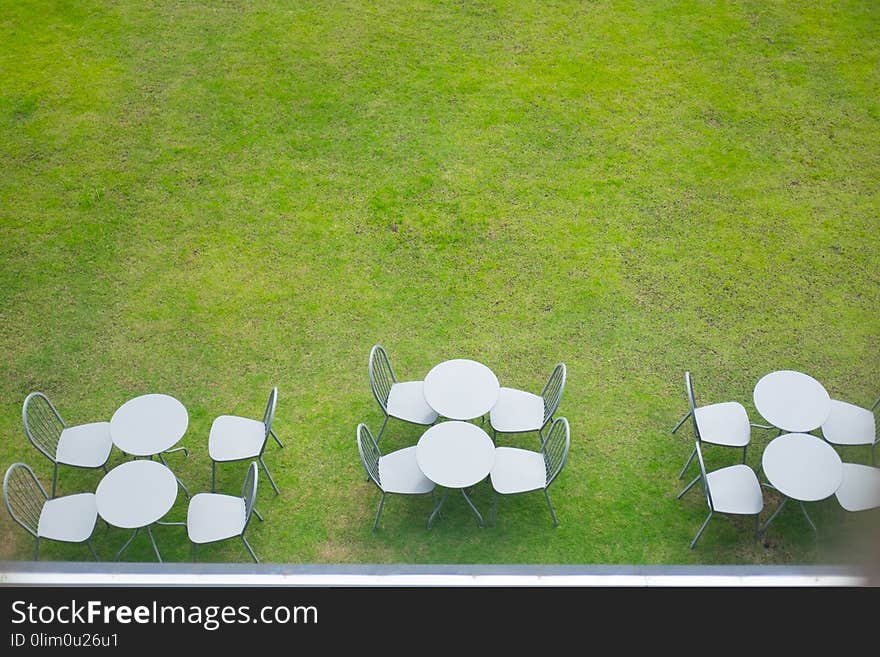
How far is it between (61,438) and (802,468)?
584 centimetres

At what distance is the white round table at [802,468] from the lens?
592cm

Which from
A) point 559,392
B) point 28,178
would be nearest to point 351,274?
point 559,392

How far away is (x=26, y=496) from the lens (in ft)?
20.1

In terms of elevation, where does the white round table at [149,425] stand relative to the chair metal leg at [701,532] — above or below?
above

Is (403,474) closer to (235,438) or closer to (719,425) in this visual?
(235,438)

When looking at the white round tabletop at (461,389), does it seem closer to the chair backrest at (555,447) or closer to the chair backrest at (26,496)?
the chair backrest at (555,447)

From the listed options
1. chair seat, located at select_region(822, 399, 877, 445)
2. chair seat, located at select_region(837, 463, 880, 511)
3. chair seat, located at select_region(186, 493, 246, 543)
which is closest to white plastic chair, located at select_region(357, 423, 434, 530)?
chair seat, located at select_region(186, 493, 246, 543)

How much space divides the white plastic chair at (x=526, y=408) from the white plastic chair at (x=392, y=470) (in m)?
0.75

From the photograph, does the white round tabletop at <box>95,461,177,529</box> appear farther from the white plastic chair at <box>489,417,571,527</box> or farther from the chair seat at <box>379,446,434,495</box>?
the white plastic chair at <box>489,417,571,527</box>

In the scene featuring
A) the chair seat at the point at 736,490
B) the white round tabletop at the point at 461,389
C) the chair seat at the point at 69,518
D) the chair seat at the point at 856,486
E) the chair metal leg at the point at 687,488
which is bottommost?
the chair metal leg at the point at 687,488

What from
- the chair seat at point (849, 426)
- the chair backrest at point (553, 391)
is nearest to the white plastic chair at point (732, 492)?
the chair seat at point (849, 426)

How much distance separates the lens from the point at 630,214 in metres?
8.64

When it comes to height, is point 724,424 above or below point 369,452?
below

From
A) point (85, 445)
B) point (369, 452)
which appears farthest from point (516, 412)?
point (85, 445)
